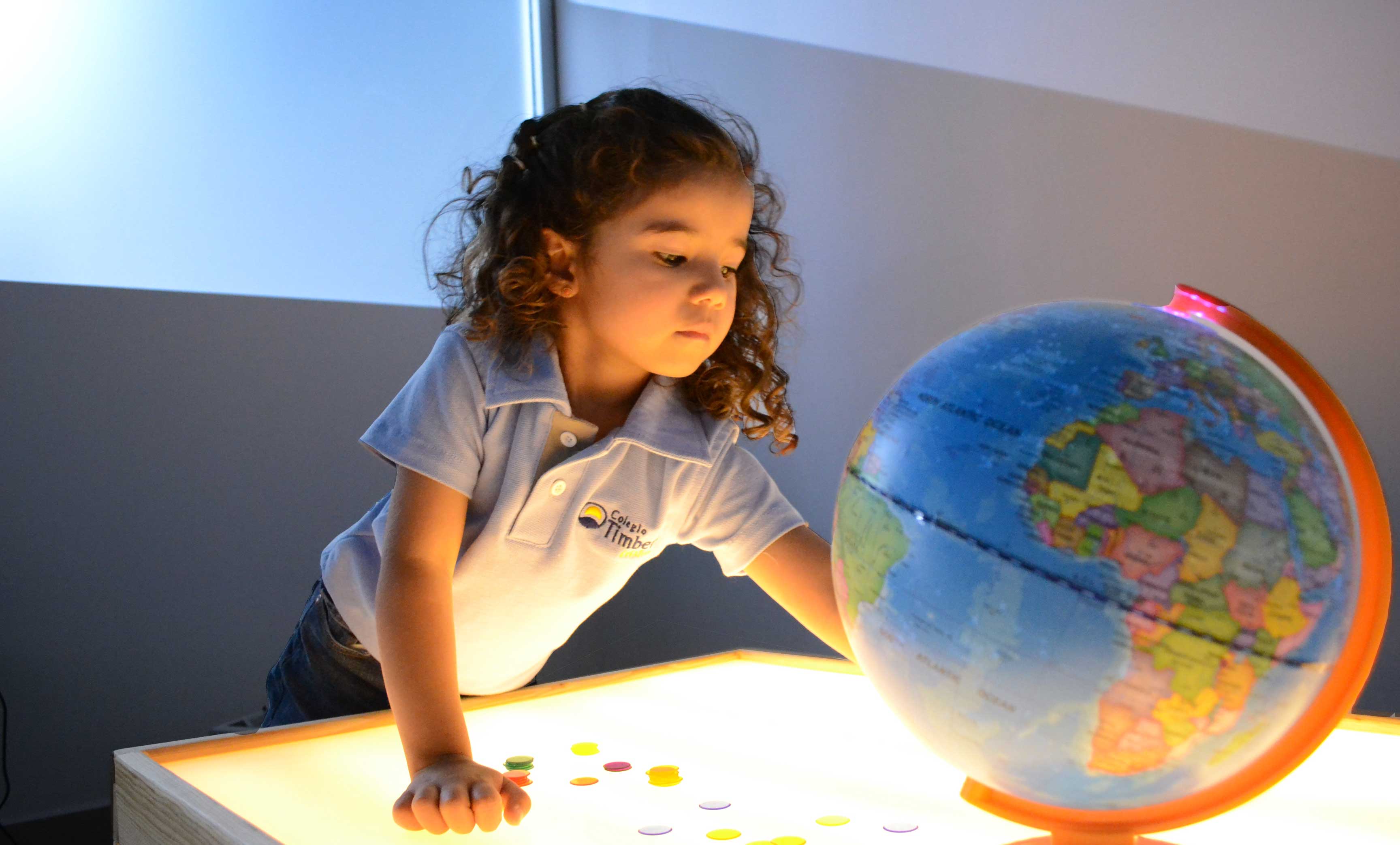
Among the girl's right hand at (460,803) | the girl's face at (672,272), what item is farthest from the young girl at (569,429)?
the girl's right hand at (460,803)

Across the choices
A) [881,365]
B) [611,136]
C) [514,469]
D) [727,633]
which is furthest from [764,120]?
[514,469]

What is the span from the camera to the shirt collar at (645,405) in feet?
3.36

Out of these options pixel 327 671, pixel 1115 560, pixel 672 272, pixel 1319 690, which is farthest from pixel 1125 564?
pixel 327 671

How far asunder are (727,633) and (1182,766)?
6.95 ft

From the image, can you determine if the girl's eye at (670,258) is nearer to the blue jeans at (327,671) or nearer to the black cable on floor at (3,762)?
the blue jeans at (327,671)

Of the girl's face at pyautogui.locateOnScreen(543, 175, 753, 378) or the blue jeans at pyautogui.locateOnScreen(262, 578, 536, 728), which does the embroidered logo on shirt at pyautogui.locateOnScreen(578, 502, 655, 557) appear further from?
the blue jeans at pyautogui.locateOnScreen(262, 578, 536, 728)

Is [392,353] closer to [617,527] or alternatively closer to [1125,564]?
[617,527]

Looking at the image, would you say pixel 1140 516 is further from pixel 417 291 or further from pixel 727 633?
pixel 417 291

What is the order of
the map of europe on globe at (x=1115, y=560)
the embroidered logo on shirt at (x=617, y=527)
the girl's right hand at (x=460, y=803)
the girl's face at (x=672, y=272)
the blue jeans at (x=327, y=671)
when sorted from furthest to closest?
the blue jeans at (x=327, y=671) < the embroidered logo on shirt at (x=617, y=527) < the girl's face at (x=672, y=272) < the girl's right hand at (x=460, y=803) < the map of europe on globe at (x=1115, y=560)

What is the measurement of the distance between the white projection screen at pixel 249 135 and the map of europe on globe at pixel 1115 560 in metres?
2.23

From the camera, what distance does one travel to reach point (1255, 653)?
1.63ft

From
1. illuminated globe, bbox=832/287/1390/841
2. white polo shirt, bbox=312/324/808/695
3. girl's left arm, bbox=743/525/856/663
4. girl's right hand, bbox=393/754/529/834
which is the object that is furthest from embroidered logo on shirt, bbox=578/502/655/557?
illuminated globe, bbox=832/287/1390/841

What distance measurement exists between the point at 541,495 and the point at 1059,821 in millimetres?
599

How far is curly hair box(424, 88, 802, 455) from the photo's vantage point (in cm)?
105
